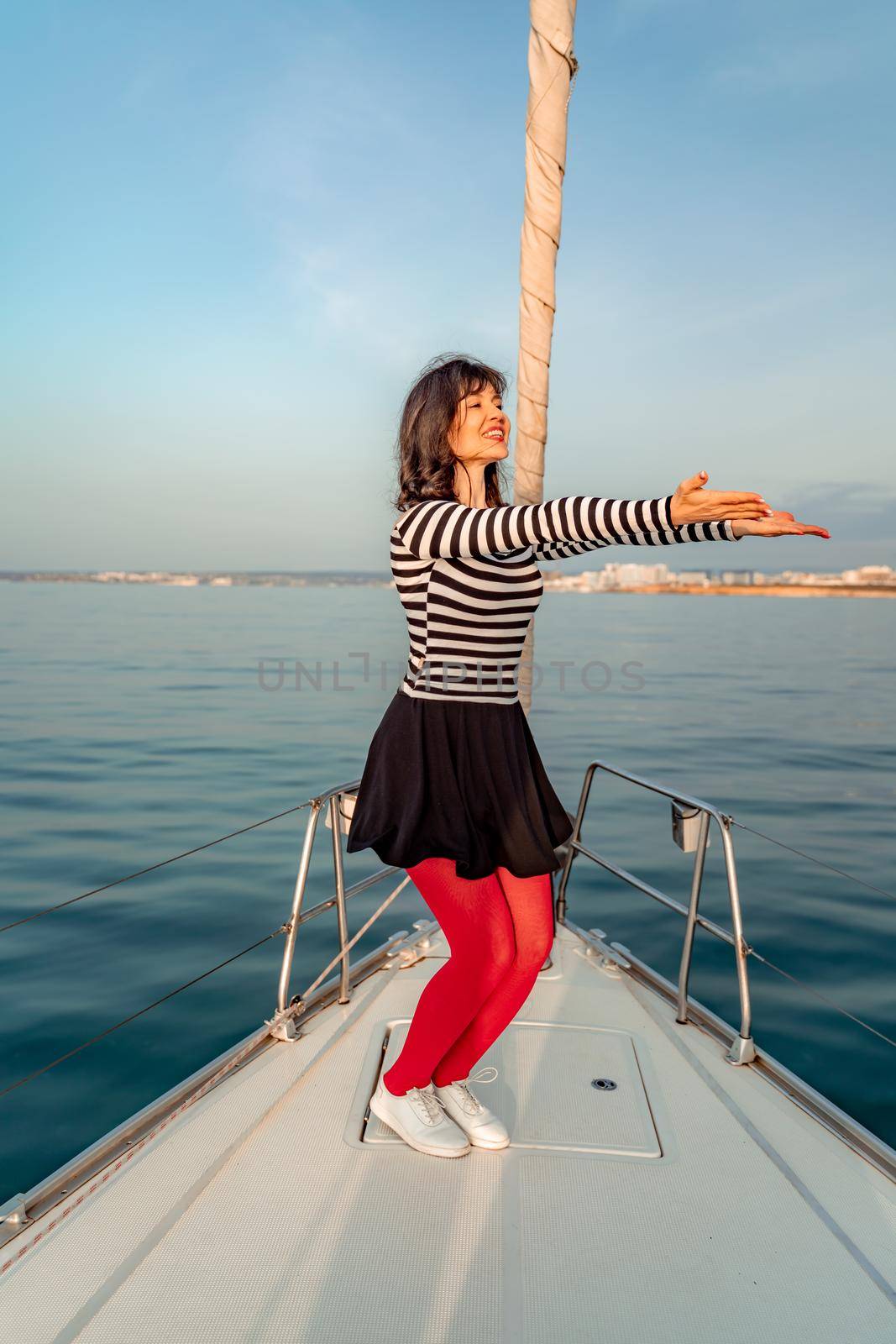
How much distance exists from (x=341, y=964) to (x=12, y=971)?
2.37 m

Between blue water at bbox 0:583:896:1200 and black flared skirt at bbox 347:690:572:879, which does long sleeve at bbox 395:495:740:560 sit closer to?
black flared skirt at bbox 347:690:572:879

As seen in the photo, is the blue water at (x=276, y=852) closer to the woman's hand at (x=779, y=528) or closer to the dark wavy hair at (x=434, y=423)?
the dark wavy hair at (x=434, y=423)

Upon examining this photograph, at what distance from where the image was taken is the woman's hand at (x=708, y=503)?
135 cm

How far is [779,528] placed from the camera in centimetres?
143

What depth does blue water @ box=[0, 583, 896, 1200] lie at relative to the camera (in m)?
3.57

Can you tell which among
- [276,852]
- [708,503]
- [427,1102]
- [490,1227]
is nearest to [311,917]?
[427,1102]

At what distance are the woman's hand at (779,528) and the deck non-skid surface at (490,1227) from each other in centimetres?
131

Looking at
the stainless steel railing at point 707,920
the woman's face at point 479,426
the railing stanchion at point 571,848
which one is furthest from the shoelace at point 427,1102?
the woman's face at point 479,426

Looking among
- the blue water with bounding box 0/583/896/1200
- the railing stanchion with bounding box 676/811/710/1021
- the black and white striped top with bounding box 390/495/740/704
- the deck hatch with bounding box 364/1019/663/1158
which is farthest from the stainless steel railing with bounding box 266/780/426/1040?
the blue water with bounding box 0/583/896/1200

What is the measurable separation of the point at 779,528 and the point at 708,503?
0.53 feet

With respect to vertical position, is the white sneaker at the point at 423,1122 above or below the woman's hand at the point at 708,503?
below

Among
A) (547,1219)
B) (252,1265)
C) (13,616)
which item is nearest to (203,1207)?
(252,1265)

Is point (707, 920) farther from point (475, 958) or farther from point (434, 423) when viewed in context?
point (434, 423)

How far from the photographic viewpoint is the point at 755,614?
152 ft
